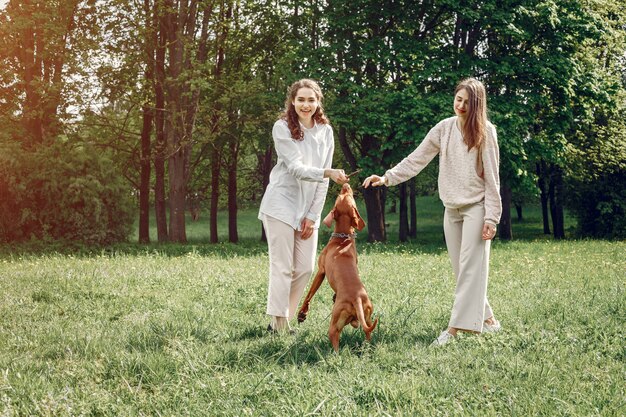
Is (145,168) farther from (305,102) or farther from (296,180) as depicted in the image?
(305,102)

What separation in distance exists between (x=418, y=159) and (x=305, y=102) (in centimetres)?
138

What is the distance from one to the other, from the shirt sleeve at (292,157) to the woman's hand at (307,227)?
0.55 meters

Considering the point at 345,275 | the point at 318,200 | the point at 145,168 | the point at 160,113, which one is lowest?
the point at 345,275

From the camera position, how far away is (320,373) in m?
4.29

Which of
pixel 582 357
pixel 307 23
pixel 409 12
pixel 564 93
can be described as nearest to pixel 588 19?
pixel 564 93

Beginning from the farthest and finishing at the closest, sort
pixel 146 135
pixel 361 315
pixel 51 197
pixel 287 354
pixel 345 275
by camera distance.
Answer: pixel 146 135
pixel 51 197
pixel 345 275
pixel 287 354
pixel 361 315

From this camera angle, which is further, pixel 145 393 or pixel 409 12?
pixel 409 12

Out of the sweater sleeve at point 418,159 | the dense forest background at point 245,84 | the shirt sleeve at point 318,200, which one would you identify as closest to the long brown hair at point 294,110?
the shirt sleeve at point 318,200

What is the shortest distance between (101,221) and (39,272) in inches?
397

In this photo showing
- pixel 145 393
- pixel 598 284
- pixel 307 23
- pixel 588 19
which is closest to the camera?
pixel 145 393

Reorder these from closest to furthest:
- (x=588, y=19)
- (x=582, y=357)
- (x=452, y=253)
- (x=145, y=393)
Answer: (x=145, y=393), (x=582, y=357), (x=452, y=253), (x=588, y=19)

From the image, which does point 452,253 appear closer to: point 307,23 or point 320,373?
point 320,373

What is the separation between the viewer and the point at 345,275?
4973 millimetres

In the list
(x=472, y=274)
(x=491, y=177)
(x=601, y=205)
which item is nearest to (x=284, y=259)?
(x=472, y=274)
